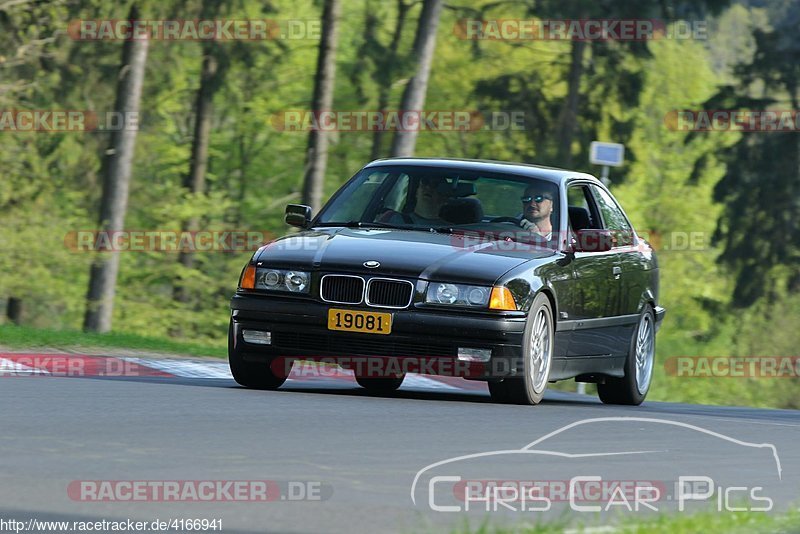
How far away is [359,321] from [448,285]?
2.05 feet

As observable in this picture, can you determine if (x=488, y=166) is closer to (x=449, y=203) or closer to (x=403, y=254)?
(x=449, y=203)

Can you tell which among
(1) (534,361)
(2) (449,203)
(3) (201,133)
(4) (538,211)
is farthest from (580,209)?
(3) (201,133)

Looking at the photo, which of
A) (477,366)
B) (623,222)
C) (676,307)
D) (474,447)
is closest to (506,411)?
(477,366)

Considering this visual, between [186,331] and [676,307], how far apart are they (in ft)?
76.7

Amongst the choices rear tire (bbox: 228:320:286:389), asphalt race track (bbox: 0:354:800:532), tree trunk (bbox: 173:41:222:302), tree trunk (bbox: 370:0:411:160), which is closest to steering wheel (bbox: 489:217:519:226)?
asphalt race track (bbox: 0:354:800:532)

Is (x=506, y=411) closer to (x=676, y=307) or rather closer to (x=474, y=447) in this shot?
(x=474, y=447)

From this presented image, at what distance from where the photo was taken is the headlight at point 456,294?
10570 mm

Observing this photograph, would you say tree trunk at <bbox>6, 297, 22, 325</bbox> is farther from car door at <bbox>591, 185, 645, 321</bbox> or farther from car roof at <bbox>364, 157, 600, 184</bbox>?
car roof at <bbox>364, 157, 600, 184</bbox>

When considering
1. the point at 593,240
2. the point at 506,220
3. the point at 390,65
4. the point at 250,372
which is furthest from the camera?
the point at 390,65

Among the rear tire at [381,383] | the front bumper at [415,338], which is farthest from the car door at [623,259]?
the front bumper at [415,338]

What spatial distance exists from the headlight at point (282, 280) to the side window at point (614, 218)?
3.38 m

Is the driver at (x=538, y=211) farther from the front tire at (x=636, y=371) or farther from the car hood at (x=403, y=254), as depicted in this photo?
the front tire at (x=636, y=371)

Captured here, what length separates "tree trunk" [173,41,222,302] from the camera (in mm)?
39219

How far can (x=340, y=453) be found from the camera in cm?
779
